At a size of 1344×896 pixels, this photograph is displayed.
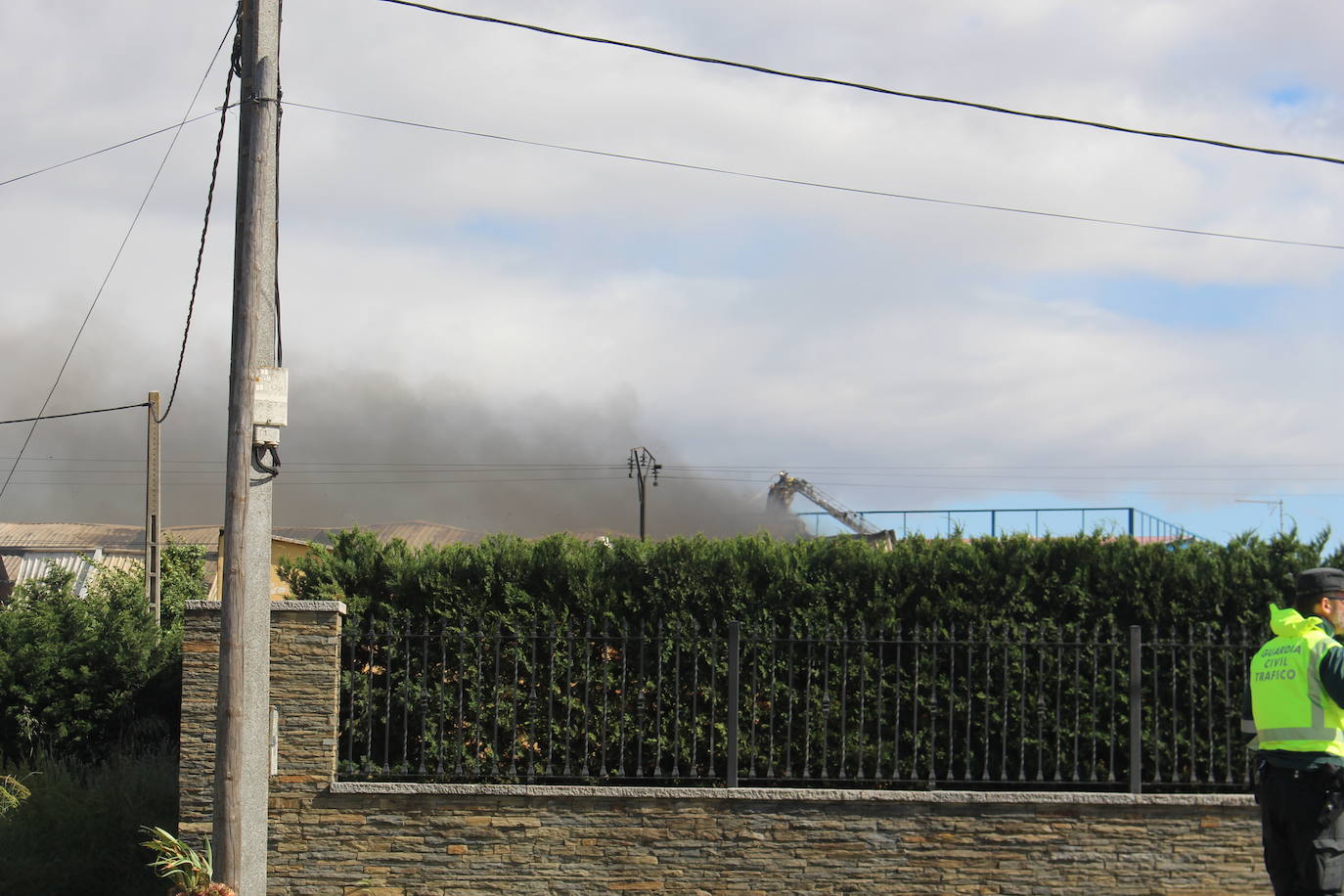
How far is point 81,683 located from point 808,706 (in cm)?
616

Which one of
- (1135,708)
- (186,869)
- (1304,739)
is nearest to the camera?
(1304,739)

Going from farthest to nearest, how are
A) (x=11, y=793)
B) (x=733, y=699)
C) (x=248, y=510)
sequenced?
(x=11, y=793)
(x=733, y=699)
(x=248, y=510)

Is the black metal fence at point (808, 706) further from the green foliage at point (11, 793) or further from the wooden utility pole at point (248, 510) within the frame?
the green foliage at point (11, 793)

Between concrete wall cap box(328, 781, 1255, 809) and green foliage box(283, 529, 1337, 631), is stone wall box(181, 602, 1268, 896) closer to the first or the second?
concrete wall cap box(328, 781, 1255, 809)

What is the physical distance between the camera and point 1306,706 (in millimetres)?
5535

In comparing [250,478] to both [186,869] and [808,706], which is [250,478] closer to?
[186,869]

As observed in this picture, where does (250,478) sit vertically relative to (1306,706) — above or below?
Result: above

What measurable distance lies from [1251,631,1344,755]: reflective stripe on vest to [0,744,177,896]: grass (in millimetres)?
6704

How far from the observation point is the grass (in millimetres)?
8383

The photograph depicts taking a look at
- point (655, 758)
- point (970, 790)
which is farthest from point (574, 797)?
point (970, 790)

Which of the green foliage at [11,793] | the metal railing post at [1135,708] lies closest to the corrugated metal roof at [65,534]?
the green foliage at [11,793]

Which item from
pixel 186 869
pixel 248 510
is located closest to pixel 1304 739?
pixel 248 510

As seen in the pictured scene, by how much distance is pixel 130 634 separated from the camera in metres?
11.0

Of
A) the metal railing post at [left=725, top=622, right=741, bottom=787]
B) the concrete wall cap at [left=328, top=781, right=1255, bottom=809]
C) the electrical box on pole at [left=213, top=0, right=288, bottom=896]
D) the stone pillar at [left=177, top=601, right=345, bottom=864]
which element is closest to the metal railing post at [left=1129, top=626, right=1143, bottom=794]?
the concrete wall cap at [left=328, top=781, right=1255, bottom=809]
